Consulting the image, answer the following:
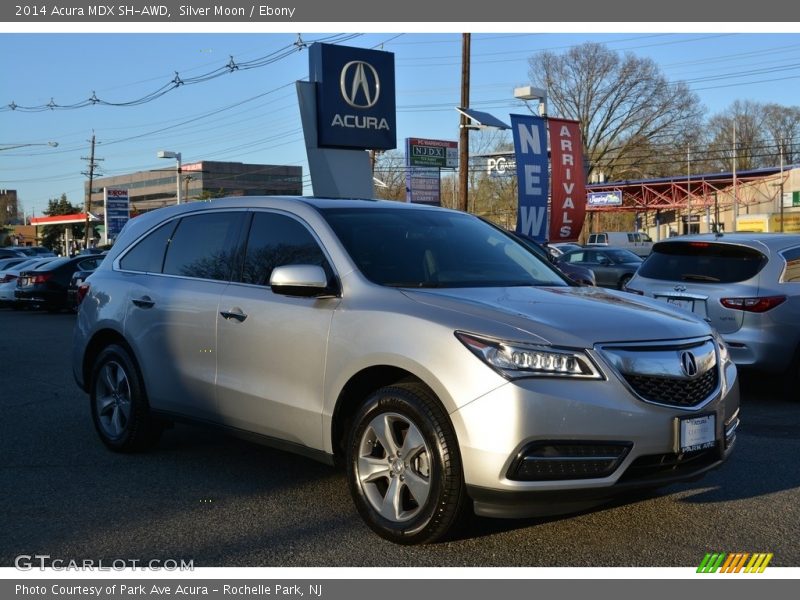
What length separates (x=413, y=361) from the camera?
4379mm

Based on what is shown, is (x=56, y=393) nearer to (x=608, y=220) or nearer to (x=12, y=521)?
(x=12, y=521)

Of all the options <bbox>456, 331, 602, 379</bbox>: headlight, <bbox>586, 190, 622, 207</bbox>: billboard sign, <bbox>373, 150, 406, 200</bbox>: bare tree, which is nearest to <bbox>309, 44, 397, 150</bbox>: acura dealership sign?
<bbox>456, 331, 602, 379</bbox>: headlight

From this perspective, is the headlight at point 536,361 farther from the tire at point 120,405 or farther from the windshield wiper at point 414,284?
the tire at point 120,405

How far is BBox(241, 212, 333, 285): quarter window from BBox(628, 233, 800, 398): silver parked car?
4.73m

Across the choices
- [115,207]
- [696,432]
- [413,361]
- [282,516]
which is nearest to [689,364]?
[696,432]

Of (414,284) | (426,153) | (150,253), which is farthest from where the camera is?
(426,153)

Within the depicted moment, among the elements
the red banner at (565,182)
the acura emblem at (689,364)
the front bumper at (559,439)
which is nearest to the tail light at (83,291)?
the front bumper at (559,439)

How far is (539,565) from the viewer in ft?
13.8

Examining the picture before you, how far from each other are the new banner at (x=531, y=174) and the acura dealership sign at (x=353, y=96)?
2.56m

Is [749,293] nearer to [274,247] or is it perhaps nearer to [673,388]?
[673,388]

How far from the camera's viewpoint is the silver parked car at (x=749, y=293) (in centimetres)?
827

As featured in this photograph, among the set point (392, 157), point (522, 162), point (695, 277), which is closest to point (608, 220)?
point (392, 157)

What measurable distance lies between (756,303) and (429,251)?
4.30m
